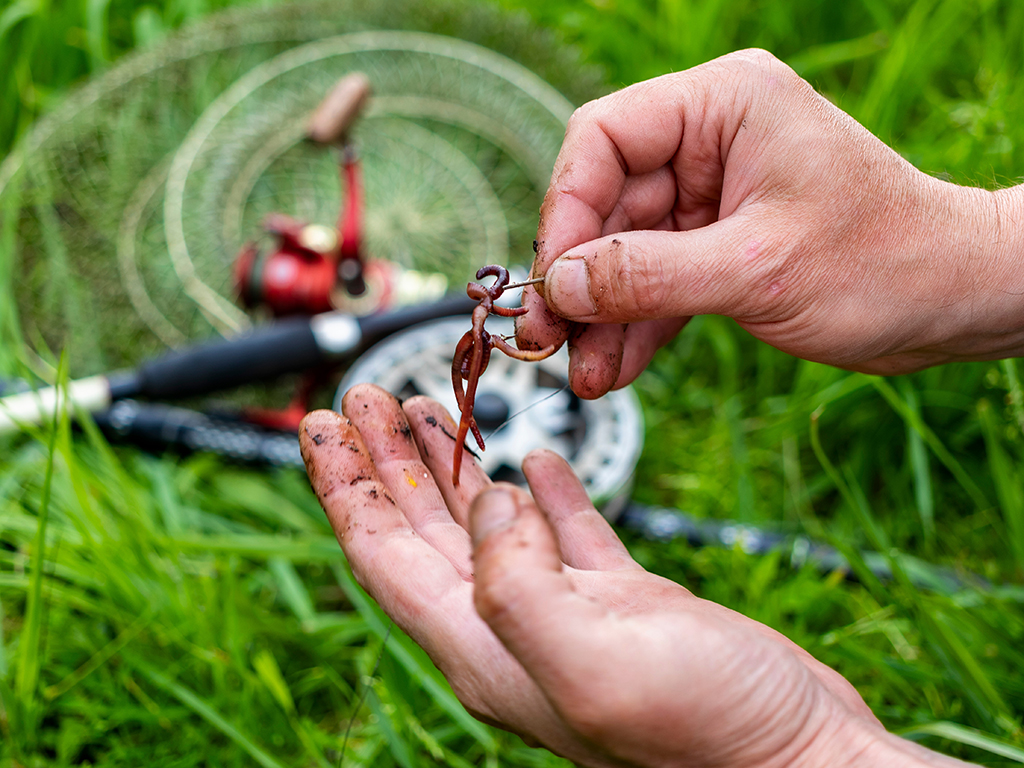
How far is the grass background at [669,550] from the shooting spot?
1.92m

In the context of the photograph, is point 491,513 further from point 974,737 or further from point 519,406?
point 519,406

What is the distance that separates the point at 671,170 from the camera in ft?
6.22

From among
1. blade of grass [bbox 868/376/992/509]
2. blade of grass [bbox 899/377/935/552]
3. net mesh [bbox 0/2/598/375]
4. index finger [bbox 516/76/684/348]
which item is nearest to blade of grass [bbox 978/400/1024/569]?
blade of grass [bbox 868/376/992/509]

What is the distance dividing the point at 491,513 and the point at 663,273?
25.5 inches

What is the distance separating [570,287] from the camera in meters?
1.55

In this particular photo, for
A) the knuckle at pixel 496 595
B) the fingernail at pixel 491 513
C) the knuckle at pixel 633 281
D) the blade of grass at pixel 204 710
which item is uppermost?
the knuckle at pixel 633 281

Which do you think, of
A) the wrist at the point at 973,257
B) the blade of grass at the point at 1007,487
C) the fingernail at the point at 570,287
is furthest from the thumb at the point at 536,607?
the blade of grass at the point at 1007,487

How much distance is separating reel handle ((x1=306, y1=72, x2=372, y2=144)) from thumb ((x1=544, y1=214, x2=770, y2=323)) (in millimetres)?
1464

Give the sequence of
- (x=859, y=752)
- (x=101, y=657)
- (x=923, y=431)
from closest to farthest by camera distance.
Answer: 1. (x=859, y=752)
2. (x=101, y=657)
3. (x=923, y=431)

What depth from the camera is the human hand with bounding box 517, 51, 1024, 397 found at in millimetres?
1537

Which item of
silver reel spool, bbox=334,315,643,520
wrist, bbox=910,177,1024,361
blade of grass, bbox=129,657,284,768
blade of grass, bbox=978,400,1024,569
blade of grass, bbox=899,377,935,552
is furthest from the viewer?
silver reel spool, bbox=334,315,643,520

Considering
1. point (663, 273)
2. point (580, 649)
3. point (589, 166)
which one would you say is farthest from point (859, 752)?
point (589, 166)

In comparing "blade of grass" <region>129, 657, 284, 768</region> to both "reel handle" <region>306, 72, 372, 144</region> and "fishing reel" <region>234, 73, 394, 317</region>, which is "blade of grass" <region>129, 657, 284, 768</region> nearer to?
"fishing reel" <region>234, 73, 394, 317</region>

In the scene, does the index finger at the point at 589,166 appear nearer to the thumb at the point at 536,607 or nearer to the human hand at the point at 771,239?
the human hand at the point at 771,239
